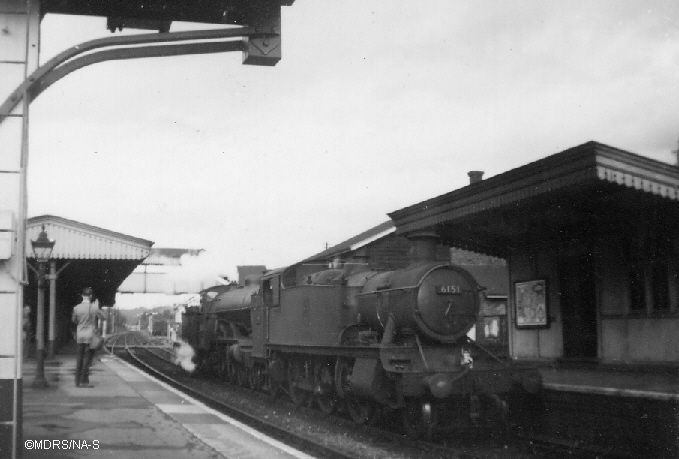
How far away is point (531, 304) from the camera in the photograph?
13586 mm

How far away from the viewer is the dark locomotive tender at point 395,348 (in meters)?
9.86

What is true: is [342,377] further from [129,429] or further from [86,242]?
[86,242]

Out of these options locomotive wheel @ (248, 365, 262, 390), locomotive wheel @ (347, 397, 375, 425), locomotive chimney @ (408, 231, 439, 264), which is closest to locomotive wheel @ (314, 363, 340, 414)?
locomotive wheel @ (347, 397, 375, 425)

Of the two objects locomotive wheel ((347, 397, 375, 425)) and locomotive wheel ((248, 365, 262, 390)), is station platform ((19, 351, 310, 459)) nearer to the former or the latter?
locomotive wheel ((347, 397, 375, 425))

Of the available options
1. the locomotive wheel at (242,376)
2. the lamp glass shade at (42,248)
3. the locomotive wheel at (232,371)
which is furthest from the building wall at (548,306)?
the lamp glass shade at (42,248)

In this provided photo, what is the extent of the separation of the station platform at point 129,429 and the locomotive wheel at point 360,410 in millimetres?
2170

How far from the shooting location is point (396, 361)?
991 centimetres

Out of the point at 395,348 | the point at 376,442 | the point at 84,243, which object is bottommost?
the point at 376,442

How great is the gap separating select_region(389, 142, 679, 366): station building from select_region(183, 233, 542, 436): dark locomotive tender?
4.27 feet

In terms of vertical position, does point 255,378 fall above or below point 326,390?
below

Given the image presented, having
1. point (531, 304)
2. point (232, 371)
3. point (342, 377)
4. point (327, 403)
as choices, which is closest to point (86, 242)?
point (232, 371)

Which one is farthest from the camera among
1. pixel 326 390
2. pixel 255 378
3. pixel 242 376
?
pixel 242 376

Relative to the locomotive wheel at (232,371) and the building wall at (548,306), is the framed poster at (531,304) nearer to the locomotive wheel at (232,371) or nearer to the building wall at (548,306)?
the building wall at (548,306)

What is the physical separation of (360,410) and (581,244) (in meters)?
4.55
